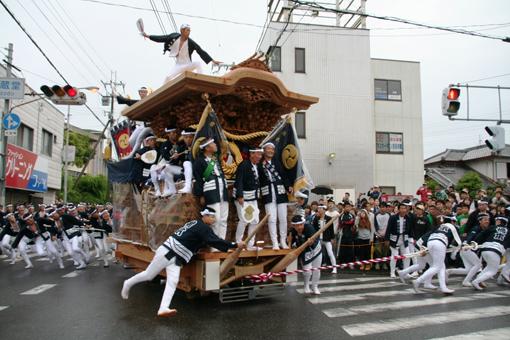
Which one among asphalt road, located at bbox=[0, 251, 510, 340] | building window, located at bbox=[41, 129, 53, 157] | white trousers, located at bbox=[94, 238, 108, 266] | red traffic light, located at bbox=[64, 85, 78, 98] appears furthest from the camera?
building window, located at bbox=[41, 129, 53, 157]

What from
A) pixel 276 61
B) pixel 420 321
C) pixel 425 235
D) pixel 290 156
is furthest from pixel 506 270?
pixel 276 61

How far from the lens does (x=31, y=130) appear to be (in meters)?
23.9

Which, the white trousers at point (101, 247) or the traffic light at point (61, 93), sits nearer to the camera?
the white trousers at point (101, 247)

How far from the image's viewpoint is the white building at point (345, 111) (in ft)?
68.0

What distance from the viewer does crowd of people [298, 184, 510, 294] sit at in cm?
855

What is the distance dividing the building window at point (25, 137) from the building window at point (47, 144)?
7.65 feet

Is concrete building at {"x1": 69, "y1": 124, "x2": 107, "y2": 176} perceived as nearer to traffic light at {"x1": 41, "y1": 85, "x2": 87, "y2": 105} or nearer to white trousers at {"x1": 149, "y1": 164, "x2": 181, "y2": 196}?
traffic light at {"x1": 41, "y1": 85, "x2": 87, "y2": 105}

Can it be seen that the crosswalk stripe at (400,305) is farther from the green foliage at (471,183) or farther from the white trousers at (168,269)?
the green foliage at (471,183)

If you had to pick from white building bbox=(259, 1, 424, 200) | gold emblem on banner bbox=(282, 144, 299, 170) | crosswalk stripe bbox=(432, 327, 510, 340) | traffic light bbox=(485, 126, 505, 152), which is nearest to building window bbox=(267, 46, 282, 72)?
white building bbox=(259, 1, 424, 200)

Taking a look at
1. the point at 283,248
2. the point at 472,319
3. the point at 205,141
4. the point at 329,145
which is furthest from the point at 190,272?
the point at 329,145

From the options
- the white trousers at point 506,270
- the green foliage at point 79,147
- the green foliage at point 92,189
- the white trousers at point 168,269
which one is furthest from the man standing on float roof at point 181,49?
the green foliage at point 79,147

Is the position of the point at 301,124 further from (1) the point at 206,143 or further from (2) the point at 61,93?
(1) the point at 206,143

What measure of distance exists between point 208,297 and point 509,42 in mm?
10192

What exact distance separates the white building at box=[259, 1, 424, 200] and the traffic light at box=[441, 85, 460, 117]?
7.81m
